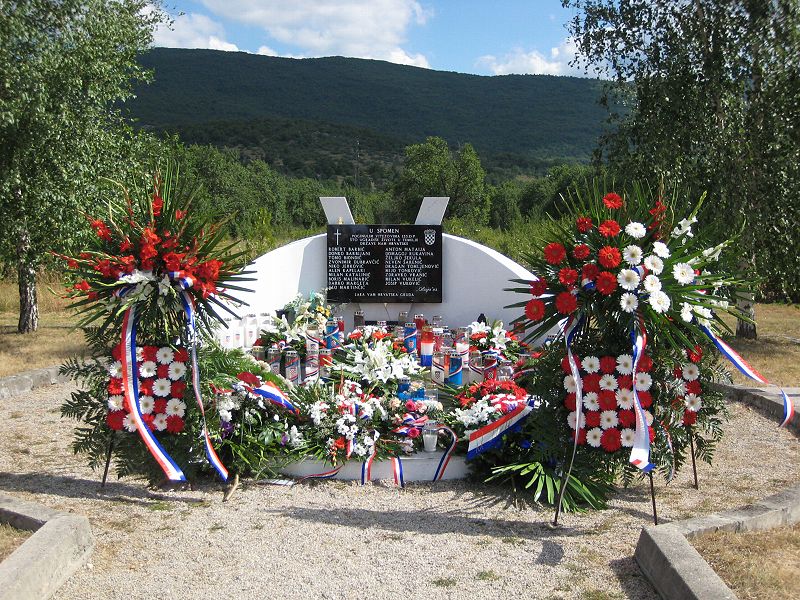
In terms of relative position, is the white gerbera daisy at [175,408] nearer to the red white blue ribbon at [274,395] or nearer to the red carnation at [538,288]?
the red white blue ribbon at [274,395]

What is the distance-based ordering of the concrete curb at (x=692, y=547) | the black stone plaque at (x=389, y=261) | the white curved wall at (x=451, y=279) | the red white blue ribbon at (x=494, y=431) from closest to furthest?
1. the concrete curb at (x=692, y=547)
2. the red white blue ribbon at (x=494, y=431)
3. the white curved wall at (x=451, y=279)
4. the black stone plaque at (x=389, y=261)

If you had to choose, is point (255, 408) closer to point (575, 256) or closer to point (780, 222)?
point (575, 256)

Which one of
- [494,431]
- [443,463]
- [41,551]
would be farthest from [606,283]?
[41,551]

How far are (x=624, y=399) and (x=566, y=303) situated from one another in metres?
0.67

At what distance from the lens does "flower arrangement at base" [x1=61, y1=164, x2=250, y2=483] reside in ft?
15.1

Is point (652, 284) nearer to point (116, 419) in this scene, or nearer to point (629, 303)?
point (629, 303)

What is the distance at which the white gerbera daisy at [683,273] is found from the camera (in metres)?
4.14

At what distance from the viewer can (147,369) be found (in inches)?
188

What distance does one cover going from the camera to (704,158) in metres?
11.1

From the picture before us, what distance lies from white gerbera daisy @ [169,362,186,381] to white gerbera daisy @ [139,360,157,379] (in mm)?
106

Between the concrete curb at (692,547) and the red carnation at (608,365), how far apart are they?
898 mm

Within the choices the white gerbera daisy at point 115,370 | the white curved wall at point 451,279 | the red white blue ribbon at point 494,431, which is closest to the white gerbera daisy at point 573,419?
the red white blue ribbon at point 494,431

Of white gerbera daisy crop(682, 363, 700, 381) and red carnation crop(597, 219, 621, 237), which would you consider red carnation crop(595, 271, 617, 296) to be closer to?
red carnation crop(597, 219, 621, 237)

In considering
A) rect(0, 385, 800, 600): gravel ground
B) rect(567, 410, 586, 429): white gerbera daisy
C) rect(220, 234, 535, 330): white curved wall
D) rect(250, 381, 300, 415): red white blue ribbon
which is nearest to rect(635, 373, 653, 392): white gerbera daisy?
rect(567, 410, 586, 429): white gerbera daisy
